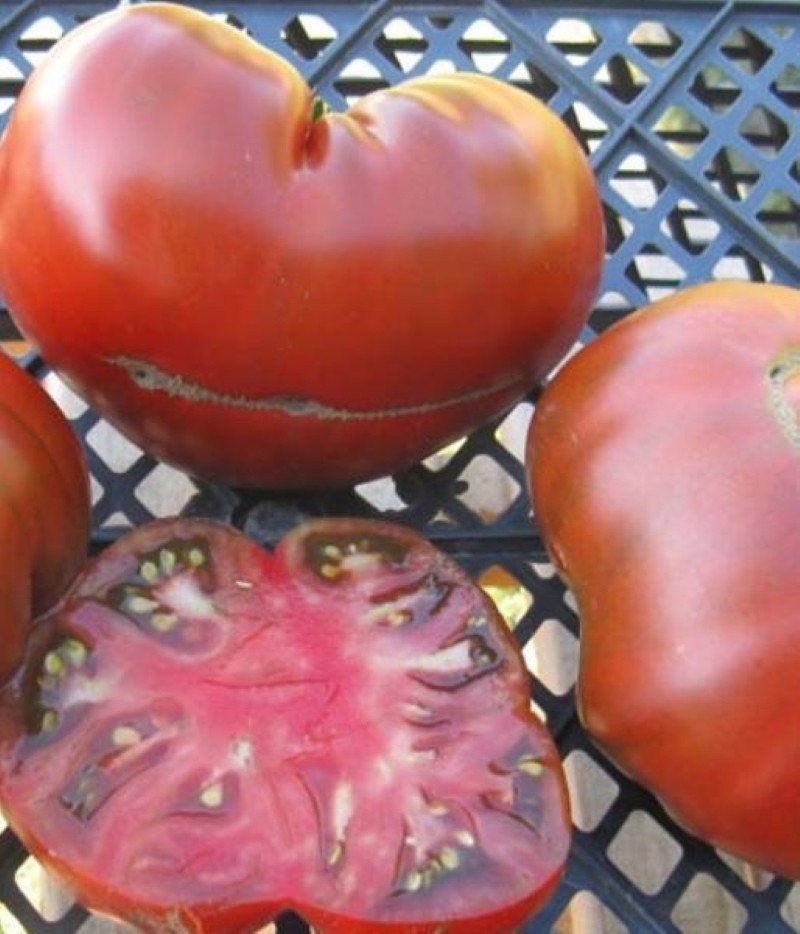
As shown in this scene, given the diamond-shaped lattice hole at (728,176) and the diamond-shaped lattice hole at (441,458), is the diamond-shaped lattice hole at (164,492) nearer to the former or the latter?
the diamond-shaped lattice hole at (441,458)

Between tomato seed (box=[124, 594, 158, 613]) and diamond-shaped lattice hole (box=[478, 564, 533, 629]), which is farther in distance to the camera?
diamond-shaped lattice hole (box=[478, 564, 533, 629])

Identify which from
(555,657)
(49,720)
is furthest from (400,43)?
(49,720)

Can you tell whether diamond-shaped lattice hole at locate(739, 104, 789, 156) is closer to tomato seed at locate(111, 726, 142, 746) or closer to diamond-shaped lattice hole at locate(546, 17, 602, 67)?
diamond-shaped lattice hole at locate(546, 17, 602, 67)

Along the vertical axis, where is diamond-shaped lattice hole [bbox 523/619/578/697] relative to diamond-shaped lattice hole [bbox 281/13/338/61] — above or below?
below

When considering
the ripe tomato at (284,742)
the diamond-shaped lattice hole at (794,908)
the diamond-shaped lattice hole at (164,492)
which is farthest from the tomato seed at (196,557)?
the diamond-shaped lattice hole at (794,908)

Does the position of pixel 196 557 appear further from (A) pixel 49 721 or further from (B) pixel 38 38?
(B) pixel 38 38

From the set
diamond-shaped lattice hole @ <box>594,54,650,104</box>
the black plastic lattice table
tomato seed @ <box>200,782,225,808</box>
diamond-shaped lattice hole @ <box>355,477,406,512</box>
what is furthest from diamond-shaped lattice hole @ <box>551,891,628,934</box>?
diamond-shaped lattice hole @ <box>594,54,650,104</box>
